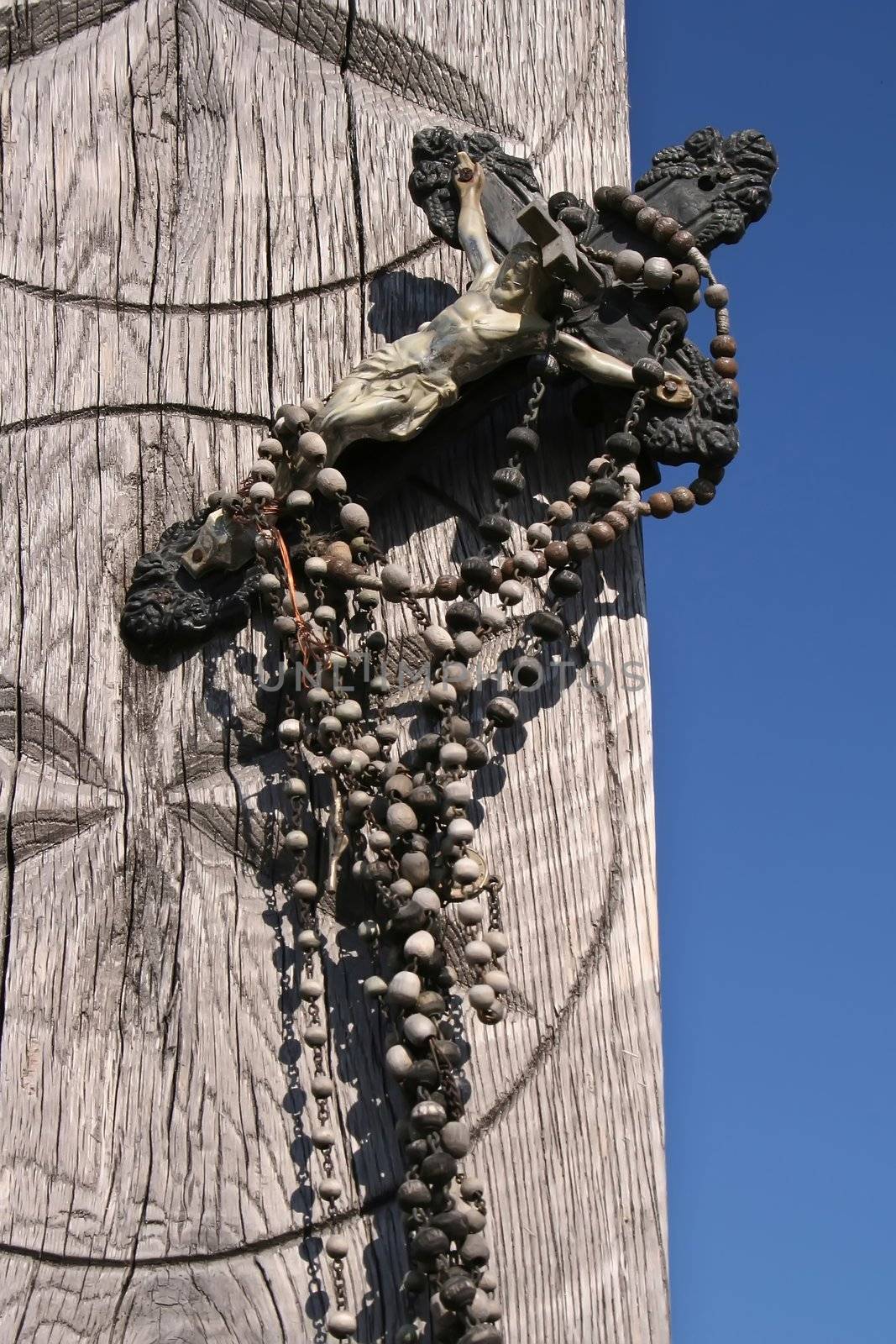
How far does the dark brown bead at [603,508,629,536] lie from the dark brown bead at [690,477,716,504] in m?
0.10

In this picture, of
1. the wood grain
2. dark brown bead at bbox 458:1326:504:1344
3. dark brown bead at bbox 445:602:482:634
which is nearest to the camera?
dark brown bead at bbox 458:1326:504:1344

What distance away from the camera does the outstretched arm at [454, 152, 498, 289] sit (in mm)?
1541

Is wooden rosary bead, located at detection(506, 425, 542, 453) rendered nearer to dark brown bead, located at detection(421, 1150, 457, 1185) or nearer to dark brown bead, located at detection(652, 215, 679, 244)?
dark brown bead, located at detection(652, 215, 679, 244)

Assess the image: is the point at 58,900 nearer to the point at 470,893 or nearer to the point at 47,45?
the point at 470,893

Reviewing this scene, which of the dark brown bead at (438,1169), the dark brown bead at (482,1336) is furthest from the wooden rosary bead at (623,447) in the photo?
the dark brown bead at (482,1336)

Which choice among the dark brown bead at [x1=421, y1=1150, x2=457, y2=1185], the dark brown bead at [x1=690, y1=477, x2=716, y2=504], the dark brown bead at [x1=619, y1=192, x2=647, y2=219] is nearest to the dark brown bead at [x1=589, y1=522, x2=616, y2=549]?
the dark brown bead at [x1=690, y1=477, x2=716, y2=504]

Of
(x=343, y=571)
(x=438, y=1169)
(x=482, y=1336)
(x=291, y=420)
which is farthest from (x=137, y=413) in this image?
(x=482, y=1336)

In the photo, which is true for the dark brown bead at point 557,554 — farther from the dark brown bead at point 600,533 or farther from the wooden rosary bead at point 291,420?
the wooden rosary bead at point 291,420

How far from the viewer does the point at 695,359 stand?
154 centimetres

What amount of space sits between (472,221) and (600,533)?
36cm

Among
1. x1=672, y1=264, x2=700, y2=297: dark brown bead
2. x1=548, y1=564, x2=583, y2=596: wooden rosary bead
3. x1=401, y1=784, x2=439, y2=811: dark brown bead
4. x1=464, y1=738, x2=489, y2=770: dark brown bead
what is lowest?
x1=401, y1=784, x2=439, y2=811: dark brown bead

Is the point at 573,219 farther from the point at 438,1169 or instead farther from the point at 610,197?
the point at 438,1169

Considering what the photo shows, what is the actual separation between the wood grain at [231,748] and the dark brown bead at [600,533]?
0.27ft

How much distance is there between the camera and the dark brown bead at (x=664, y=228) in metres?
1.52
